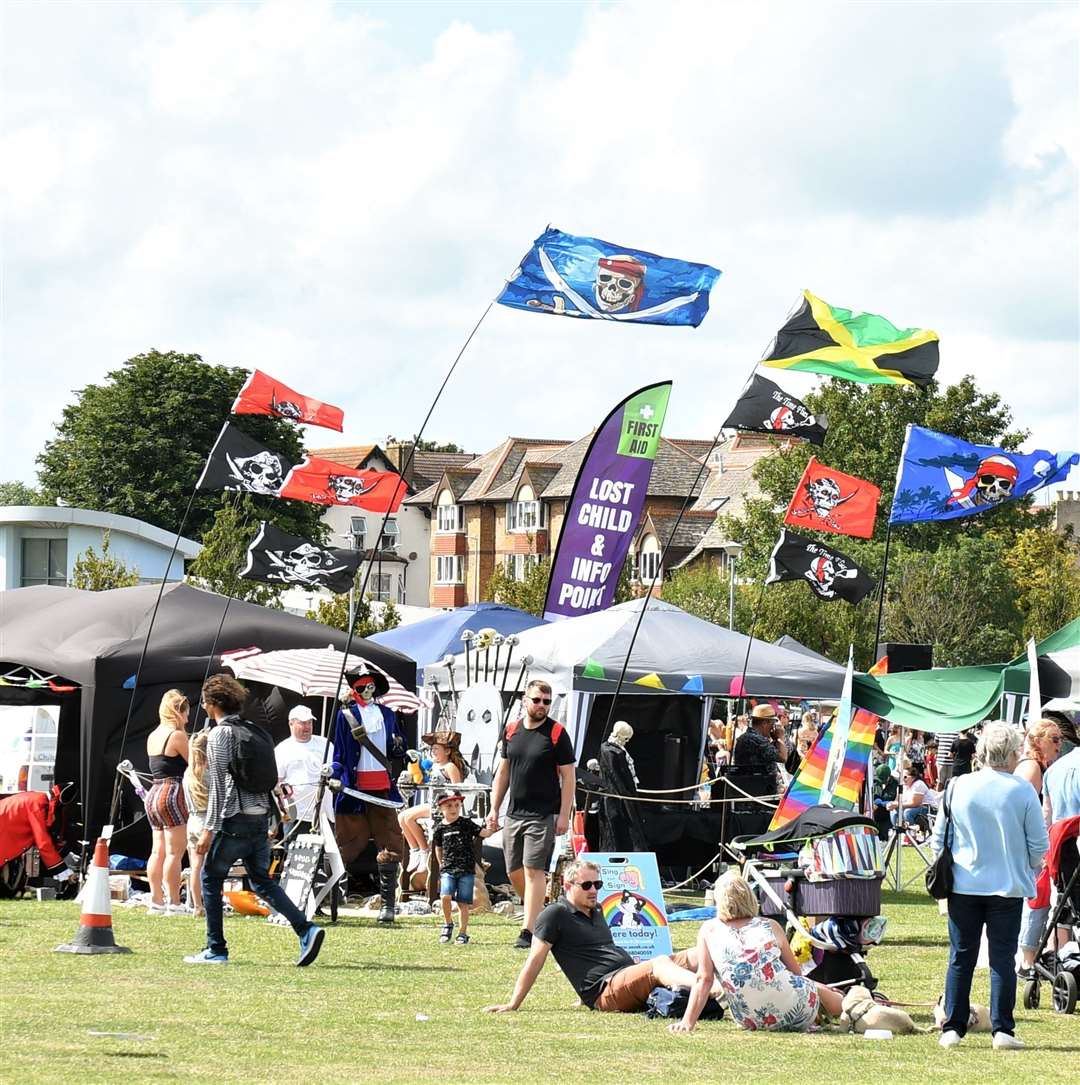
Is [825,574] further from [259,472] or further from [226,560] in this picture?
[226,560]

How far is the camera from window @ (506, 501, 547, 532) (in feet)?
326

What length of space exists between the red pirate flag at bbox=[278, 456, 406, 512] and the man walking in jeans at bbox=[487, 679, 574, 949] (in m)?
6.23

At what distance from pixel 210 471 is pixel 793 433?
5952 millimetres

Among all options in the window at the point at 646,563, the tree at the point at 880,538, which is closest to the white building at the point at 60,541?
the tree at the point at 880,538

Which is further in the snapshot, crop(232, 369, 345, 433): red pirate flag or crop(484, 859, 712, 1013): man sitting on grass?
crop(232, 369, 345, 433): red pirate flag

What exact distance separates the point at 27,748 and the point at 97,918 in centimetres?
711

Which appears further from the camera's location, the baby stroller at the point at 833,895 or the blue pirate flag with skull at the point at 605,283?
the blue pirate flag with skull at the point at 605,283

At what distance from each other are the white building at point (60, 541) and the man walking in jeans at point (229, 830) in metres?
39.8

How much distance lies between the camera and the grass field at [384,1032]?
793 cm

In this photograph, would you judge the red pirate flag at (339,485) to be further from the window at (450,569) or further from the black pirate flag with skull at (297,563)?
the window at (450,569)

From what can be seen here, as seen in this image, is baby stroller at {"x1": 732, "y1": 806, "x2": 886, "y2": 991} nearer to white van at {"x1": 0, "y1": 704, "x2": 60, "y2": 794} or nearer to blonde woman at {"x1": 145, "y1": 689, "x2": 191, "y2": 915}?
blonde woman at {"x1": 145, "y1": 689, "x2": 191, "y2": 915}

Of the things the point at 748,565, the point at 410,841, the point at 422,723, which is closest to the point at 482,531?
the point at 748,565

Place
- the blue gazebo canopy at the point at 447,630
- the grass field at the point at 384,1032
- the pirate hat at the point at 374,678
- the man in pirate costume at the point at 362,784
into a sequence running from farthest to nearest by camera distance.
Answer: the blue gazebo canopy at the point at 447,630, the pirate hat at the point at 374,678, the man in pirate costume at the point at 362,784, the grass field at the point at 384,1032

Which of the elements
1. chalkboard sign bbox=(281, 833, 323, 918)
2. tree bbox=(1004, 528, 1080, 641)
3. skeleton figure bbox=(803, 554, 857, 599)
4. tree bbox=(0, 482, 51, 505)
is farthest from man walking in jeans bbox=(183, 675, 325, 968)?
tree bbox=(0, 482, 51, 505)
